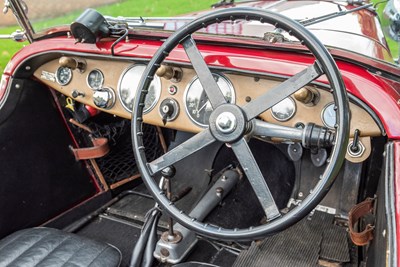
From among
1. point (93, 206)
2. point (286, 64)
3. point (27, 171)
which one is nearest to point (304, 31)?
point (286, 64)

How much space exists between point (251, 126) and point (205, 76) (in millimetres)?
212

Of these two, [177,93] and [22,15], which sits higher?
[22,15]

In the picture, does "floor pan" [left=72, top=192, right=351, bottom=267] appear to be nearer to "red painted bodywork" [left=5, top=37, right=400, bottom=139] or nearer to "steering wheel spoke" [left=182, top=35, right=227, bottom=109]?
"red painted bodywork" [left=5, top=37, right=400, bottom=139]

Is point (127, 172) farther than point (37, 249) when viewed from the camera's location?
Yes

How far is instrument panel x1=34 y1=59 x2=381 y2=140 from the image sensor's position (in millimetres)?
1510

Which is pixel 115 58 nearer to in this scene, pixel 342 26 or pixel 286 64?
pixel 286 64

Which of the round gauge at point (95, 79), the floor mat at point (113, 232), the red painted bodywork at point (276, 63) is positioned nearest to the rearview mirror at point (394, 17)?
the red painted bodywork at point (276, 63)

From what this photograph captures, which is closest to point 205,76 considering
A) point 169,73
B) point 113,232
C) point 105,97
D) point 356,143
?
point 169,73

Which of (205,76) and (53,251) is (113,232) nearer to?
(53,251)

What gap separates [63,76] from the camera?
2.02 meters

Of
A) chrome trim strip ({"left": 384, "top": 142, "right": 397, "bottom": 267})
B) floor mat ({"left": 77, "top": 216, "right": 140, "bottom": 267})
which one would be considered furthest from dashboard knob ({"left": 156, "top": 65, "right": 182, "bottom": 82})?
floor mat ({"left": 77, "top": 216, "right": 140, "bottom": 267})

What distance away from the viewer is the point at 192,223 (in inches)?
51.9

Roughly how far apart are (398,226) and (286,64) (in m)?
0.64

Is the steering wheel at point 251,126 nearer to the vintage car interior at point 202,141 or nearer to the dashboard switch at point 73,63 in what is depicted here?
the vintage car interior at point 202,141
